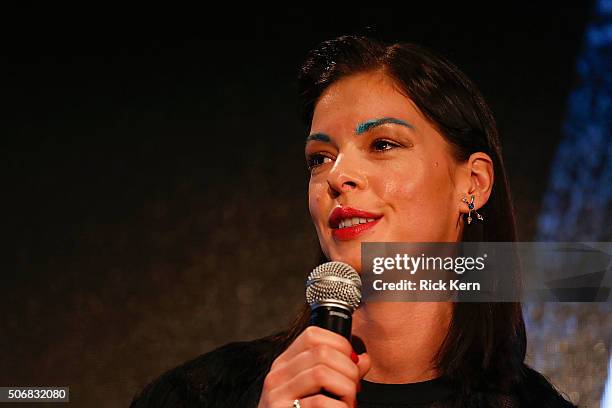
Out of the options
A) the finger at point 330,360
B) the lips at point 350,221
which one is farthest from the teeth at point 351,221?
the finger at point 330,360

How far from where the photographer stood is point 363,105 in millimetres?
1452

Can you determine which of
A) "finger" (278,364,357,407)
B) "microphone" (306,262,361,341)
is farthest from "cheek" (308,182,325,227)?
"finger" (278,364,357,407)

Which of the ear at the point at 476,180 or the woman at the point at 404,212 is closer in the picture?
the woman at the point at 404,212

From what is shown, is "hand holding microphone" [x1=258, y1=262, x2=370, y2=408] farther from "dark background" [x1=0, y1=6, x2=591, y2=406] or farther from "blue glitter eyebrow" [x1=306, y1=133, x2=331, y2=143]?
"dark background" [x1=0, y1=6, x2=591, y2=406]

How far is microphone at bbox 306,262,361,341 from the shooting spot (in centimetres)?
105

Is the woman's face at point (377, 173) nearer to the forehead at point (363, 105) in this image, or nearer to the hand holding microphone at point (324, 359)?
the forehead at point (363, 105)

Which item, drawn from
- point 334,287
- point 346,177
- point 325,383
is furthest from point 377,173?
point 325,383

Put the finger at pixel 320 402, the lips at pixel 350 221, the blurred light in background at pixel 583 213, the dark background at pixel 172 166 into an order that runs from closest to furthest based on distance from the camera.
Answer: the finger at pixel 320 402, the lips at pixel 350 221, the blurred light in background at pixel 583 213, the dark background at pixel 172 166

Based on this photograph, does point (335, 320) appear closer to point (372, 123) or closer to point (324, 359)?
point (324, 359)

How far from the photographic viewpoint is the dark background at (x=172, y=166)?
5.96ft

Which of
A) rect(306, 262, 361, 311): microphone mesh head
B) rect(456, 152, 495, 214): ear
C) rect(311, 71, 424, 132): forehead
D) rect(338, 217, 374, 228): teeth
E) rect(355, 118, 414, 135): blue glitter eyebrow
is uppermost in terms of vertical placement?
rect(311, 71, 424, 132): forehead

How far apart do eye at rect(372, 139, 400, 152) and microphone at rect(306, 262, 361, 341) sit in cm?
36

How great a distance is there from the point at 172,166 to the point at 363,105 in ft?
1.95

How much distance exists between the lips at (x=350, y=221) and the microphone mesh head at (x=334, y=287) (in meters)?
0.25
